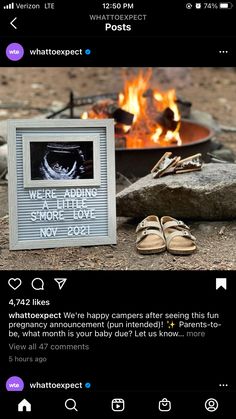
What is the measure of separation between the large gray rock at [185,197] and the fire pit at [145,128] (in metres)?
0.91

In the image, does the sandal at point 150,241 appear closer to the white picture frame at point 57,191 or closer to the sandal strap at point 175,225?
the sandal strap at point 175,225

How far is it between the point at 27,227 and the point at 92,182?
36 cm

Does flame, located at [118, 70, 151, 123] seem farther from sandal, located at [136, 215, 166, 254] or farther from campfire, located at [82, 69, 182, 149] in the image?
sandal, located at [136, 215, 166, 254]

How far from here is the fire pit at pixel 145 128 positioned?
14.0ft

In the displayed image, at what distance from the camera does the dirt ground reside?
9.64ft

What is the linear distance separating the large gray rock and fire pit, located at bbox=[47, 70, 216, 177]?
906 mm

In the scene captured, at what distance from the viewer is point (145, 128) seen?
4.73 meters
